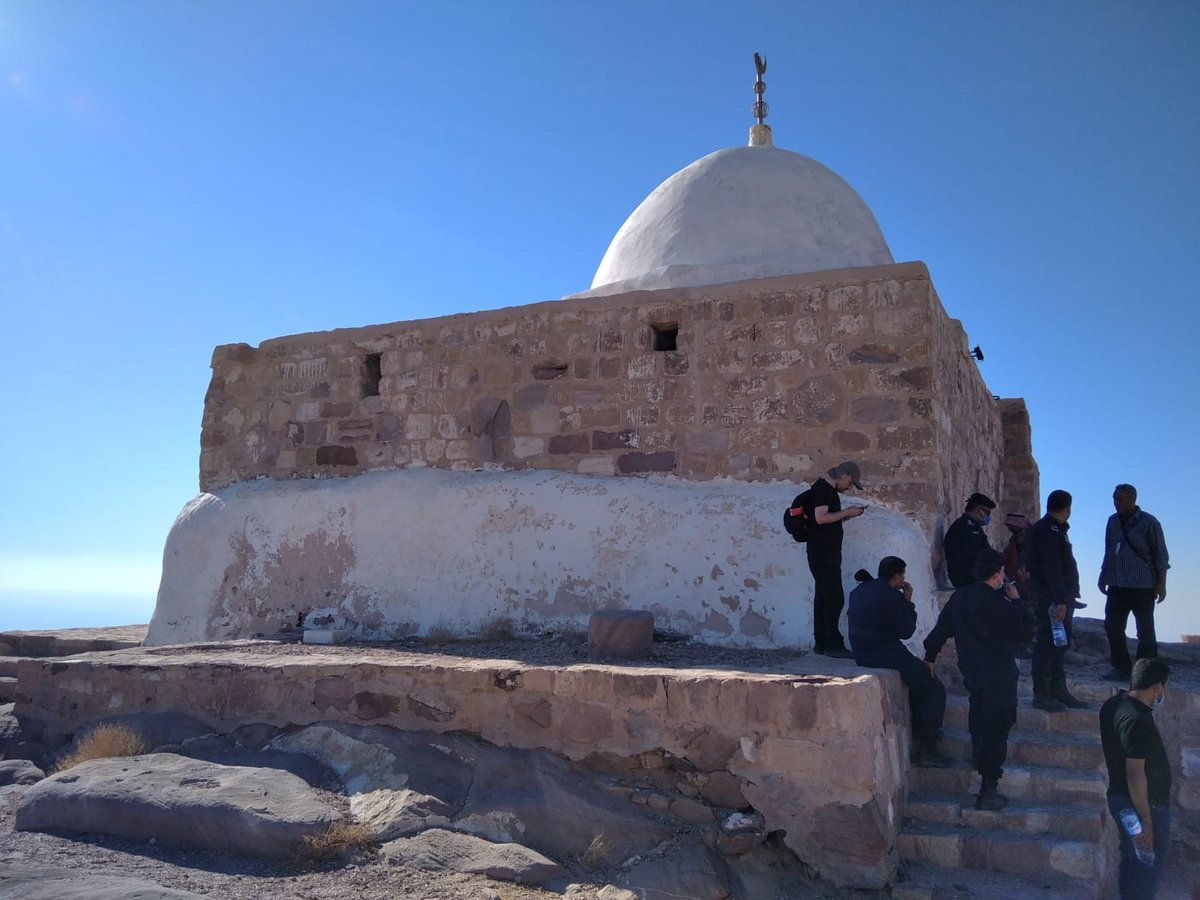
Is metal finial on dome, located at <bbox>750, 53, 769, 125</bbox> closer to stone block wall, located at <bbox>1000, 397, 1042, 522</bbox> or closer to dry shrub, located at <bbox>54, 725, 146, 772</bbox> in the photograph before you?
stone block wall, located at <bbox>1000, 397, 1042, 522</bbox>

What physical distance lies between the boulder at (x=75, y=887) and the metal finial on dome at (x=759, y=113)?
298 inches

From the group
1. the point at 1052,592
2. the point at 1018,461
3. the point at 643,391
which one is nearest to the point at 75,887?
the point at 643,391

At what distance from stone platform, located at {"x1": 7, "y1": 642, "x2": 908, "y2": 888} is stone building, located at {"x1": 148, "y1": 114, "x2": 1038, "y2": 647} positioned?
112cm

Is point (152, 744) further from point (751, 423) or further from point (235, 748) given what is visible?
point (751, 423)

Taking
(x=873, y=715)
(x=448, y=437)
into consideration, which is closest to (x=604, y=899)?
(x=873, y=715)

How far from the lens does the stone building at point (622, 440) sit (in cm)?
573

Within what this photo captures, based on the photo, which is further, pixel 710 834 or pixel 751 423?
pixel 751 423

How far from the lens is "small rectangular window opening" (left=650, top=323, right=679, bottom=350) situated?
21.3ft

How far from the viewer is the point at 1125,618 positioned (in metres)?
5.68

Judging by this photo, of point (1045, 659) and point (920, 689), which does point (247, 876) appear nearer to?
point (920, 689)

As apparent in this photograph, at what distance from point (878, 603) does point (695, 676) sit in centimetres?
104

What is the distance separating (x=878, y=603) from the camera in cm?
466

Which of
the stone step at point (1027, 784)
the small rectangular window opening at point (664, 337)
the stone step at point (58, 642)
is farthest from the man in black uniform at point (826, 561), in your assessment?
the stone step at point (58, 642)

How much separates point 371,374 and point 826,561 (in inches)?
157
